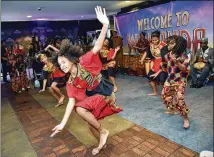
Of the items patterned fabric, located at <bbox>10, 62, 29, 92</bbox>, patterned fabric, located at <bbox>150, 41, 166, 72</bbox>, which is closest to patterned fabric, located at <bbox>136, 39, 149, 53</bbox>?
patterned fabric, located at <bbox>150, 41, 166, 72</bbox>

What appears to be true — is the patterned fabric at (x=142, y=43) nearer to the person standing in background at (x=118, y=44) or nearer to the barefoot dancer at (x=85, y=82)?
the person standing in background at (x=118, y=44)

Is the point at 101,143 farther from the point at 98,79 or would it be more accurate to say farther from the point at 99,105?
the point at 98,79

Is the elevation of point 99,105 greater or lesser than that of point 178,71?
lesser

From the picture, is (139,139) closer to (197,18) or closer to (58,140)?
(58,140)

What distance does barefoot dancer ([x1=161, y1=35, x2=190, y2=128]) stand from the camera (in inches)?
113

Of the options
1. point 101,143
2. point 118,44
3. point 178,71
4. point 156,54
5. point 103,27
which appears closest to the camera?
point 103,27

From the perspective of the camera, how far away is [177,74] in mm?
3047

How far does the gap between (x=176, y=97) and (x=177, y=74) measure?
1.17ft

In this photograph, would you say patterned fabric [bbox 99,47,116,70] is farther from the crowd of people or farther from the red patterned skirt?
the red patterned skirt

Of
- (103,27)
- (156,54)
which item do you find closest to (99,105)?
(103,27)

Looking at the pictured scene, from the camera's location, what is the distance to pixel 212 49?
5371 millimetres

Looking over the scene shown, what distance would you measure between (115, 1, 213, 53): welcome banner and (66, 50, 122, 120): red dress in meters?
4.89

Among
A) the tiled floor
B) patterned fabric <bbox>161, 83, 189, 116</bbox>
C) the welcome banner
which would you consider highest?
the welcome banner

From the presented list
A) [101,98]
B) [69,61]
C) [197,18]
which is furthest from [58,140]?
[197,18]
